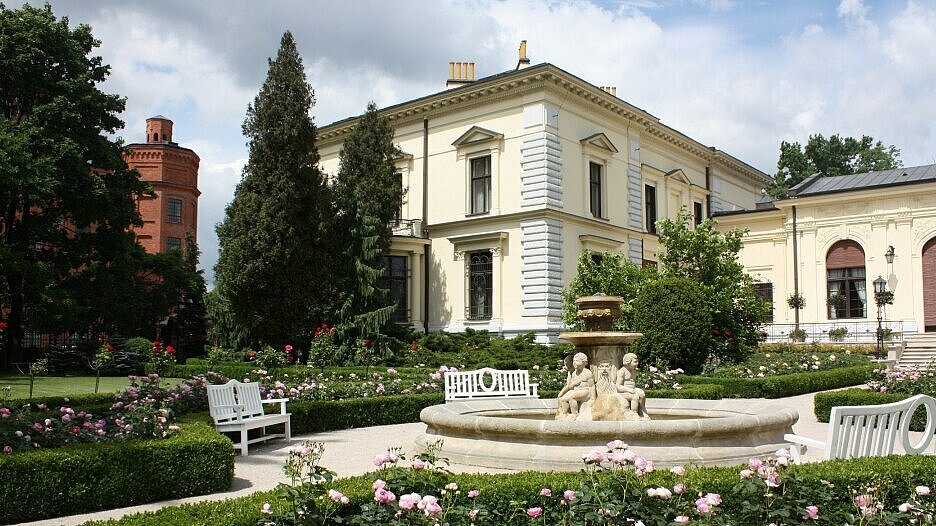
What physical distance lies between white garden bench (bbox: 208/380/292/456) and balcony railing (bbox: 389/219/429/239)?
61.6ft

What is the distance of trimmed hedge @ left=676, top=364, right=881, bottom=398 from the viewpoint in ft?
56.3

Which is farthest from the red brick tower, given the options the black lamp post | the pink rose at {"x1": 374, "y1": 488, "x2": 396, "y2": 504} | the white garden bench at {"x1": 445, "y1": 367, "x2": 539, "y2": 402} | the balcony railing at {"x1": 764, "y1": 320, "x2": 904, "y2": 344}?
the pink rose at {"x1": 374, "y1": 488, "x2": 396, "y2": 504}

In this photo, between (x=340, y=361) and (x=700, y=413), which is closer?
(x=700, y=413)

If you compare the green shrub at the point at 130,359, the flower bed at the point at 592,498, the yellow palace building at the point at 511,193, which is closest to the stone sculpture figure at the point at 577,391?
the flower bed at the point at 592,498

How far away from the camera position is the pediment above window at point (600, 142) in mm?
28359

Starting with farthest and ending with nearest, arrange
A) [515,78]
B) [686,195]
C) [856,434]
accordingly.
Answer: [686,195] < [515,78] < [856,434]

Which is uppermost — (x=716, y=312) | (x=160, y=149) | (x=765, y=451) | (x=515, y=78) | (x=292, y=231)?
(x=160, y=149)

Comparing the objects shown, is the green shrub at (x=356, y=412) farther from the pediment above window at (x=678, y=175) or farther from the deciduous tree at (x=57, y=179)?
the pediment above window at (x=678, y=175)

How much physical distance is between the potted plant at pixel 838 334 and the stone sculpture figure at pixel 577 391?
26.0 m

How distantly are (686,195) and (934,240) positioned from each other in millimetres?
10088

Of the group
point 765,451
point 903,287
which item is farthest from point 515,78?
point 765,451

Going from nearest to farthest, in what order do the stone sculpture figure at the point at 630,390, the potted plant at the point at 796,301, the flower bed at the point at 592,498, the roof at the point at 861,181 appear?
the flower bed at the point at 592,498 < the stone sculpture figure at the point at 630,390 < the potted plant at the point at 796,301 < the roof at the point at 861,181

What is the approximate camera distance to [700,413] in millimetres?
10352

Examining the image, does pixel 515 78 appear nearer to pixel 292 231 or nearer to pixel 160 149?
pixel 292 231
